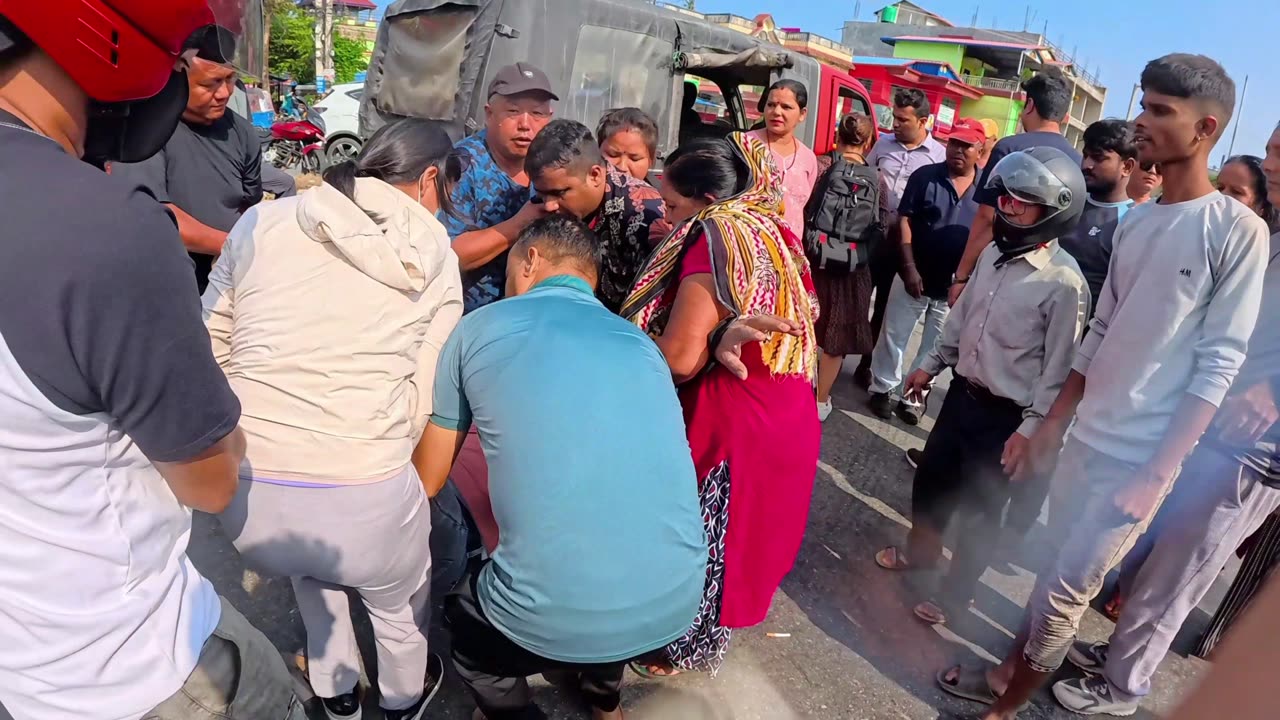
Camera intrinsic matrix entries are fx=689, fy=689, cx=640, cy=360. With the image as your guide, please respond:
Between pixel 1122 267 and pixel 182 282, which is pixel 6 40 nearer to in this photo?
pixel 182 282

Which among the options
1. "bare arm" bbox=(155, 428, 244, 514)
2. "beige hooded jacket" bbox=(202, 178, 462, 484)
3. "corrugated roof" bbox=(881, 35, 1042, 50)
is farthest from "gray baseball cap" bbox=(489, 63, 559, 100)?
"corrugated roof" bbox=(881, 35, 1042, 50)

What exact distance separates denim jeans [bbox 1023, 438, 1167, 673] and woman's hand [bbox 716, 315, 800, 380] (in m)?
1.05

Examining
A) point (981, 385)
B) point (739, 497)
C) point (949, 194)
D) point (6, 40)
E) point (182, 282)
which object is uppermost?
point (6, 40)

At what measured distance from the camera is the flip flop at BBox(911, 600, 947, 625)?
2836 millimetres

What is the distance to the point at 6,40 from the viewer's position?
2.69 ft

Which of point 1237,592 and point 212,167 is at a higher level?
point 212,167

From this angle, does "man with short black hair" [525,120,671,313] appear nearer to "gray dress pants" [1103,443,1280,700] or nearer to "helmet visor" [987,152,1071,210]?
"helmet visor" [987,152,1071,210]

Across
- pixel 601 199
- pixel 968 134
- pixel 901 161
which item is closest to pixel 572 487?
pixel 601 199

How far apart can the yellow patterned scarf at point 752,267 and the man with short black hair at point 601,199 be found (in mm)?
282

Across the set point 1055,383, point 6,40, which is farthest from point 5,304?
point 1055,383

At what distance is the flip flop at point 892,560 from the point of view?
3.15 metres

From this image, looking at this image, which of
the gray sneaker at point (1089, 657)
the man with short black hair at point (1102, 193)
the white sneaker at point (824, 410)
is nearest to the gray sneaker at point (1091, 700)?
the gray sneaker at point (1089, 657)

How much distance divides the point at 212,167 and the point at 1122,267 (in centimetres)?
319

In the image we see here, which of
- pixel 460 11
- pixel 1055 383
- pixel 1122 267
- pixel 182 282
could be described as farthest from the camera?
pixel 460 11
